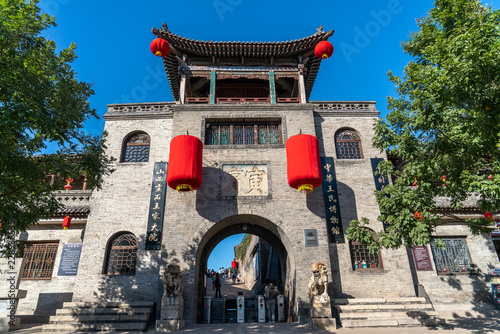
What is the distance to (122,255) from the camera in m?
10.6

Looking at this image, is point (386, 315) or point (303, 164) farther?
point (303, 164)

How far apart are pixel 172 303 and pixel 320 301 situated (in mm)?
4108

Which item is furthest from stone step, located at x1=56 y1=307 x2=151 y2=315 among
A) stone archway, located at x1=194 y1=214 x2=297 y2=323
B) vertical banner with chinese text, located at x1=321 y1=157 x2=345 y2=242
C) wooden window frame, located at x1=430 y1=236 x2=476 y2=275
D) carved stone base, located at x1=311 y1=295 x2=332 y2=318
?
wooden window frame, located at x1=430 y1=236 x2=476 y2=275

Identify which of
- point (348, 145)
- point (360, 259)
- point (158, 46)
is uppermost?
point (158, 46)

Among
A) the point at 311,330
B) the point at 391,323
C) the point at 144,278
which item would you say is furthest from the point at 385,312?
the point at 144,278

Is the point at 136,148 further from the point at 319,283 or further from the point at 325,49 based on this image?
the point at 319,283

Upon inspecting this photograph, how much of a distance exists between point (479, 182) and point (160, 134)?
10.2 meters

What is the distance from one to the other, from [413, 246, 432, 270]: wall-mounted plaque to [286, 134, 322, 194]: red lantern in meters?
4.68

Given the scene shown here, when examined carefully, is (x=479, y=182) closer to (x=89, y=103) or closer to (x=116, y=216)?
(x=89, y=103)

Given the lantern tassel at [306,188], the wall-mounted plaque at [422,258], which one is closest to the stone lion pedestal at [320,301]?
the lantern tassel at [306,188]

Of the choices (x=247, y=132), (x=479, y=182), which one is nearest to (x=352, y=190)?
(x=247, y=132)

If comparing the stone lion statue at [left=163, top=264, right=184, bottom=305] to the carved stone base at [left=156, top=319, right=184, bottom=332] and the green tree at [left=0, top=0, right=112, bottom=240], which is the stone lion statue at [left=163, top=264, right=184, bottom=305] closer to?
the carved stone base at [left=156, top=319, right=184, bottom=332]

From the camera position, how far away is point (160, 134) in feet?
40.1

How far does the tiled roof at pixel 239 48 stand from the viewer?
485 inches
